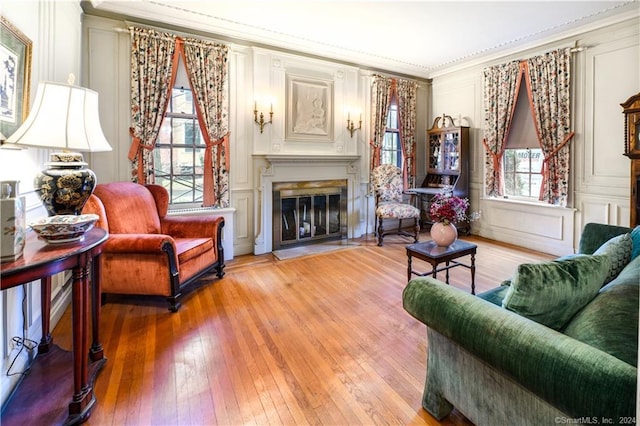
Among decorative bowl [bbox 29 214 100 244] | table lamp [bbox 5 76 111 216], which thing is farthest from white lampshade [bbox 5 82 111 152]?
decorative bowl [bbox 29 214 100 244]

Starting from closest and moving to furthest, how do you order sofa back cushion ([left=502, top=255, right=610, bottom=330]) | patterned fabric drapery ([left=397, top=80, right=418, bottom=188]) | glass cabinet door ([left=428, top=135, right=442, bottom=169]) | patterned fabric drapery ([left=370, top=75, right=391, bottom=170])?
sofa back cushion ([left=502, top=255, right=610, bottom=330]), patterned fabric drapery ([left=370, top=75, right=391, bottom=170]), patterned fabric drapery ([left=397, top=80, right=418, bottom=188]), glass cabinet door ([left=428, top=135, right=442, bottom=169])

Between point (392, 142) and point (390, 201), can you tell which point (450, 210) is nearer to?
point (390, 201)

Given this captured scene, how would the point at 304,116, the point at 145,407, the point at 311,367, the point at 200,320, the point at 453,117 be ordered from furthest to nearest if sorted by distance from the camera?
the point at 453,117 → the point at 304,116 → the point at 200,320 → the point at 311,367 → the point at 145,407

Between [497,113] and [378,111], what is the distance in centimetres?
176

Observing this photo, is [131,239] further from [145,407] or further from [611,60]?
[611,60]

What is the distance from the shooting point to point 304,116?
4.70 metres

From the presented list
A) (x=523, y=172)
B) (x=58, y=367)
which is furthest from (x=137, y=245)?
(x=523, y=172)

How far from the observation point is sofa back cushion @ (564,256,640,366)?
0.99 meters

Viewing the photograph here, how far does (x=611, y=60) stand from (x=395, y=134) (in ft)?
9.46

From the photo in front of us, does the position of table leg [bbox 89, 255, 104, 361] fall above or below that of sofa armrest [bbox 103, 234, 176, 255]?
below

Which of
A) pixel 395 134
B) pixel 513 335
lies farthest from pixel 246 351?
pixel 395 134

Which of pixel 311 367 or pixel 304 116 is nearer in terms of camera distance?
pixel 311 367

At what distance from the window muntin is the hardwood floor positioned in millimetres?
1931

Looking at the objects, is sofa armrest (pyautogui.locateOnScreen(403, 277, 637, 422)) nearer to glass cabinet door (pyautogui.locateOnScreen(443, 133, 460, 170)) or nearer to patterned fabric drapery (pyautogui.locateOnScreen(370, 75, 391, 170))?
patterned fabric drapery (pyautogui.locateOnScreen(370, 75, 391, 170))
